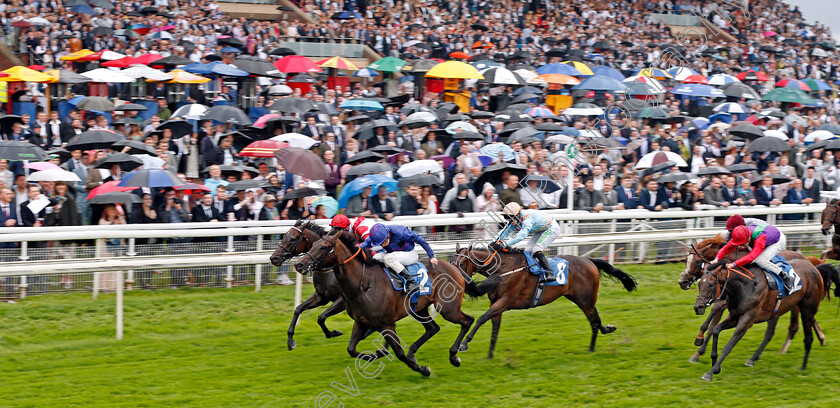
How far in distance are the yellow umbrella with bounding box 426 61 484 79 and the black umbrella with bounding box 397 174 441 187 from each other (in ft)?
22.1

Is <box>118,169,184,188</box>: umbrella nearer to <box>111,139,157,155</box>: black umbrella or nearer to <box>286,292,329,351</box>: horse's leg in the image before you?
<box>111,139,157,155</box>: black umbrella

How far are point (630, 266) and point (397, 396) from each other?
17.8ft

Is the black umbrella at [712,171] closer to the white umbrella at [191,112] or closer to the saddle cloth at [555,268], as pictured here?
the saddle cloth at [555,268]

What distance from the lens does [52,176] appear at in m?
9.54

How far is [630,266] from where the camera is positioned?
11633 millimetres

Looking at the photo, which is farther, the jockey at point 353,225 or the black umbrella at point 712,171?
the black umbrella at point 712,171

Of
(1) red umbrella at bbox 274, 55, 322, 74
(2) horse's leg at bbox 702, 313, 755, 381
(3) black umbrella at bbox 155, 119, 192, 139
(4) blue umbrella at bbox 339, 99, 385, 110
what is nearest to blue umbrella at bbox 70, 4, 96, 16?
(1) red umbrella at bbox 274, 55, 322, 74

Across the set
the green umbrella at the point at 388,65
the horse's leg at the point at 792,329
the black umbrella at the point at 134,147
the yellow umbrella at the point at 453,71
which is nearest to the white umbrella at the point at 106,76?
the black umbrella at the point at 134,147

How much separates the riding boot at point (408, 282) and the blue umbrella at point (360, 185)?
278cm

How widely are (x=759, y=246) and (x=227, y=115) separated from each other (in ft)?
26.1

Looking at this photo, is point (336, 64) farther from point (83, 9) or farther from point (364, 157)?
point (364, 157)

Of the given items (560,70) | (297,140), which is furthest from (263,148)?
(560,70)

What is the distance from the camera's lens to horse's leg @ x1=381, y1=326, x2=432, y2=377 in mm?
7262

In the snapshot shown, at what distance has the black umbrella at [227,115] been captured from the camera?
43.2ft
